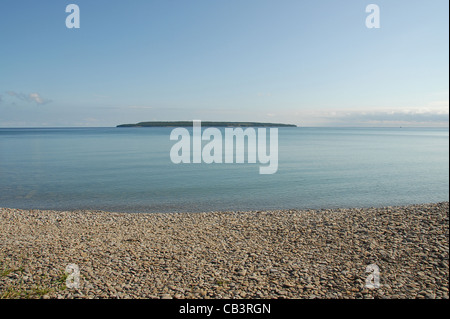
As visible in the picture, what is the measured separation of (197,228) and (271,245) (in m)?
3.36

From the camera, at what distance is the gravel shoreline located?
725 centimetres

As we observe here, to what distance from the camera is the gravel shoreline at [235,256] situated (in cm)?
725

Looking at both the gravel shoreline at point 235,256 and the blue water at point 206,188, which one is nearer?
the gravel shoreline at point 235,256

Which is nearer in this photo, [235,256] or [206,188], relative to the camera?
[235,256]

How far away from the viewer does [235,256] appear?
9.21 m

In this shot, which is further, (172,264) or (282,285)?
(172,264)

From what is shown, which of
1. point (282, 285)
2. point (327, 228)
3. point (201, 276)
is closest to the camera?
point (282, 285)

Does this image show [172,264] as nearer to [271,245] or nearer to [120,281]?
[120,281]

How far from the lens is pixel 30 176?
27703 millimetres

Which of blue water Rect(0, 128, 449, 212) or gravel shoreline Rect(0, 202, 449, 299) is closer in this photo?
gravel shoreline Rect(0, 202, 449, 299)

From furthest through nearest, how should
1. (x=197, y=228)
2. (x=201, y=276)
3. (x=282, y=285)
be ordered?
1. (x=197, y=228)
2. (x=201, y=276)
3. (x=282, y=285)
